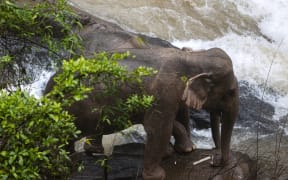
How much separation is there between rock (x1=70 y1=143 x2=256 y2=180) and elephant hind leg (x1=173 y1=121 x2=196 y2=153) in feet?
0.18

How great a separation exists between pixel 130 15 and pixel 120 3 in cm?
56

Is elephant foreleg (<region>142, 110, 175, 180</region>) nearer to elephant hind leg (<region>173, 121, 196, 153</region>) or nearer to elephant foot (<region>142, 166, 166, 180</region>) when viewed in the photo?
elephant foot (<region>142, 166, 166, 180</region>)

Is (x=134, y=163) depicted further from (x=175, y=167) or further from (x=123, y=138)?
(x=123, y=138)

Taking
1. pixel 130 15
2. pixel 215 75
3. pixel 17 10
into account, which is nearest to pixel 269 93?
pixel 130 15

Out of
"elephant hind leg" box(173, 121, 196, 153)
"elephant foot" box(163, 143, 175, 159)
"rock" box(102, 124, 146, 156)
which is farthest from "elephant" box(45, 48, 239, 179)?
"rock" box(102, 124, 146, 156)

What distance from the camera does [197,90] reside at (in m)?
4.34

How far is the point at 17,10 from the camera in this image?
10.1ft

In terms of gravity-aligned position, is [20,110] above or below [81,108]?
above

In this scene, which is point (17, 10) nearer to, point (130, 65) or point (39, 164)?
point (39, 164)

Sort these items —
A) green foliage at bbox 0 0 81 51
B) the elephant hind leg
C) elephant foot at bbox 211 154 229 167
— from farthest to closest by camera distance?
the elephant hind leg → elephant foot at bbox 211 154 229 167 → green foliage at bbox 0 0 81 51

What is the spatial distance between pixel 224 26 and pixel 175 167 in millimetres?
5507

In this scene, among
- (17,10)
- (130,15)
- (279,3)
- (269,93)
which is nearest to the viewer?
(17,10)

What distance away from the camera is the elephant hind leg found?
195 inches

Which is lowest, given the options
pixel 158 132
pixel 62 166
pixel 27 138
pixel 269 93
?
pixel 269 93
